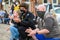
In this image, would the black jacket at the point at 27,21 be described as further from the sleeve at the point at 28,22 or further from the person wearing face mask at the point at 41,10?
the person wearing face mask at the point at 41,10

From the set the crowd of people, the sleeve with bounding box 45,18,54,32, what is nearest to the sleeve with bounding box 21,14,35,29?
the crowd of people

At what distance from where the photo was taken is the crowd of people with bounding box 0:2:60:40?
17.0ft

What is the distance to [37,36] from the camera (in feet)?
18.2

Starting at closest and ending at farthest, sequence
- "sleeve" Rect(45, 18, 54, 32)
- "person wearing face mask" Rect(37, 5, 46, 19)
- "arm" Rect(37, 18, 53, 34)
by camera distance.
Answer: "arm" Rect(37, 18, 53, 34) < "sleeve" Rect(45, 18, 54, 32) < "person wearing face mask" Rect(37, 5, 46, 19)

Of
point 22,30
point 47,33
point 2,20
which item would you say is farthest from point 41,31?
point 2,20

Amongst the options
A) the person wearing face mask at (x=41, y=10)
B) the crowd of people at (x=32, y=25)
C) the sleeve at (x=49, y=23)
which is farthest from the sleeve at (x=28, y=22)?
the sleeve at (x=49, y=23)

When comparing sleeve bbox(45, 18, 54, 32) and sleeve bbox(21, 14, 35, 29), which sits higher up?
sleeve bbox(45, 18, 54, 32)

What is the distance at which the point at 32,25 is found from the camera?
655 cm

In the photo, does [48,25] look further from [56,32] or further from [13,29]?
[13,29]

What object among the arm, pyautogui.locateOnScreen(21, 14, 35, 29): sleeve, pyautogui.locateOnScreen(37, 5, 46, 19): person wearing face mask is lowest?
pyautogui.locateOnScreen(21, 14, 35, 29): sleeve

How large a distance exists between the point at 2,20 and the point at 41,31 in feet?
64.5

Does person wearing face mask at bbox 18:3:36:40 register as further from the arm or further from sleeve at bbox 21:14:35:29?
the arm

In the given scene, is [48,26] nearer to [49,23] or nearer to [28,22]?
[49,23]

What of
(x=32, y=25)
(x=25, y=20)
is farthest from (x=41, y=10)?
(x=25, y=20)
